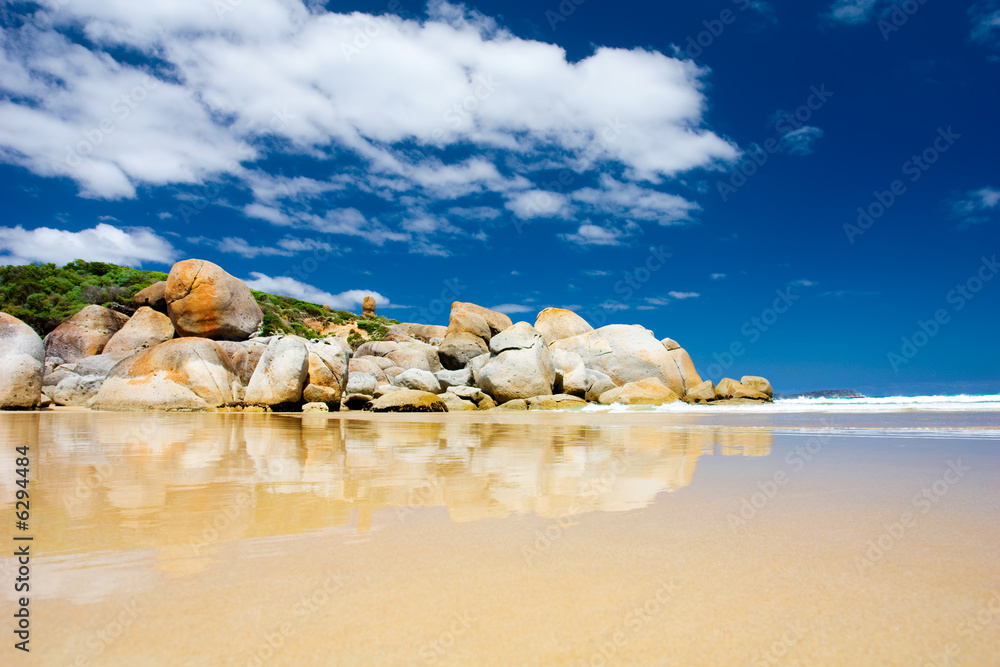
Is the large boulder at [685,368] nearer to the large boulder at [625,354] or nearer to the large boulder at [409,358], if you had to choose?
the large boulder at [625,354]

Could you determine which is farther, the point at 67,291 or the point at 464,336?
the point at 67,291

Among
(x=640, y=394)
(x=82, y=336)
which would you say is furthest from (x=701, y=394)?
(x=82, y=336)

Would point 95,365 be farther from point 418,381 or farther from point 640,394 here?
point 640,394

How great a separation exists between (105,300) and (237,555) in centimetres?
2973

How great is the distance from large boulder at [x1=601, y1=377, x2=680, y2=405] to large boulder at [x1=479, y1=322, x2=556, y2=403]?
210 cm

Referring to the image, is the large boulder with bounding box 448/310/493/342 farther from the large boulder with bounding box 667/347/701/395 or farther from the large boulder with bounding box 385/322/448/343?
the large boulder with bounding box 385/322/448/343

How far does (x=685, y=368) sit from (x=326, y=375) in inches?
587

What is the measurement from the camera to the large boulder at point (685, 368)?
2259cm

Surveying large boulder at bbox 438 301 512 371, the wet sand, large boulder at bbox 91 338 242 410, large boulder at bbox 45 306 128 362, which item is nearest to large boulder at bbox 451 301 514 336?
large boulder at bbox 438 301 512 371

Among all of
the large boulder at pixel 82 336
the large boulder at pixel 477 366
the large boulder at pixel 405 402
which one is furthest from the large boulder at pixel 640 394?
the large boulder at pixel 82 336

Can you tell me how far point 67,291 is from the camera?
27.3 metres

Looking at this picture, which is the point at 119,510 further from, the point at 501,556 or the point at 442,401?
the point at 442,401

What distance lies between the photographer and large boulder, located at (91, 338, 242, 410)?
1422 centimetres

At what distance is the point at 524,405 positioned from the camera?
17.1 meters
